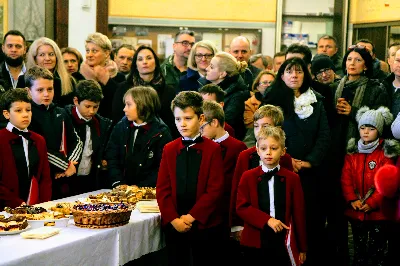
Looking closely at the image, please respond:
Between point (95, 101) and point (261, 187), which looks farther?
point (95, 101)

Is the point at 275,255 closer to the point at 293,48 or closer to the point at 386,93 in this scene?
the point at 386,93

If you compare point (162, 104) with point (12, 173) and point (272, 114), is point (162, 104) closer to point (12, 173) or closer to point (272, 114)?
point (272, 114)

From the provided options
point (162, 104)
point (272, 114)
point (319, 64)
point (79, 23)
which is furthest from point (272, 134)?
point (79, 23)

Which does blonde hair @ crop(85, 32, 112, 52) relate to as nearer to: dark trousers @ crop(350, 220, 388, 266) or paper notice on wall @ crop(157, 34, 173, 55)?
dark trousers @ crop(350, 220, 388, 266)

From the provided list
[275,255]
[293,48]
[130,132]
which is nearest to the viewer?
[275,255]

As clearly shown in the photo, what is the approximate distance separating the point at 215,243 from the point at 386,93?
212 centimetres

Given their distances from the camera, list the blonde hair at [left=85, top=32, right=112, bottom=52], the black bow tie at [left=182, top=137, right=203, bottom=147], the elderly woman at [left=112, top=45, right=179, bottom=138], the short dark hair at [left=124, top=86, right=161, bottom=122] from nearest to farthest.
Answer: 1. the black bow tie at [left=182, top=137, right=203, bottom=147]
2. the short dark hair at [left=124, top=86, right=161, bottom=122]
3. the elderly woman at [left=112, top=45, right=179, bottom=138]
4. the blonde hair at [left=85, top=32, right=112, bottom=52]

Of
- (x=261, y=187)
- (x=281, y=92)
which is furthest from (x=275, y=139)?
(x=281, y=92)

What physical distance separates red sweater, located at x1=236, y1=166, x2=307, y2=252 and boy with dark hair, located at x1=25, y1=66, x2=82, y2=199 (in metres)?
1.58

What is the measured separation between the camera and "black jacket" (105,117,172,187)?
5805 mm

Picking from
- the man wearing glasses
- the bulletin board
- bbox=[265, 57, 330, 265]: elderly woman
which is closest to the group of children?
bbox=[265, 57, 330, 265]: elderly woman

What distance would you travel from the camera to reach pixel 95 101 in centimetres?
618

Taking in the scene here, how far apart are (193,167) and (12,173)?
1310mm

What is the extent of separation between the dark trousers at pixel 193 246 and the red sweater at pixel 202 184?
0.22 feet
